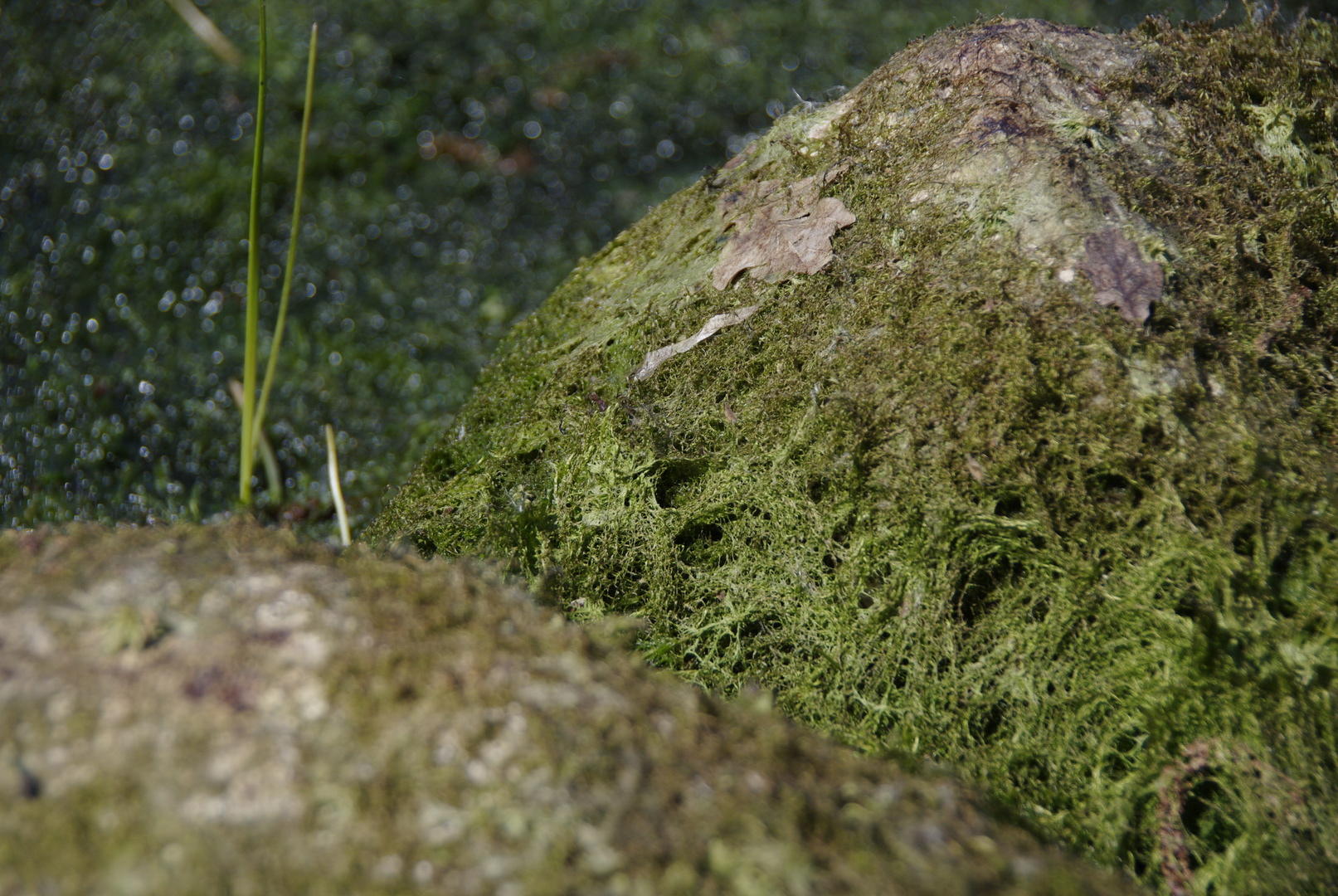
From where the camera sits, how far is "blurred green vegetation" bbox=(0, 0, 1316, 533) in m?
2.93

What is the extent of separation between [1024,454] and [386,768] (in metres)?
1.04

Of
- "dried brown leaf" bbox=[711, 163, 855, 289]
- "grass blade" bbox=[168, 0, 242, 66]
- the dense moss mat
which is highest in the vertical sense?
"grass blade" bbox=[168, 0, 242, 66]

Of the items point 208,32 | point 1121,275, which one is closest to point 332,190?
point 208,32

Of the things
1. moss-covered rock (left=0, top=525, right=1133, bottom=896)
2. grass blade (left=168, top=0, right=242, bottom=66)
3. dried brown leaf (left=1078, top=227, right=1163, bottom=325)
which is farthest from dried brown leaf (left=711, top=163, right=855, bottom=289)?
grass blade (left=168, top=0, right=242, bottom=66)

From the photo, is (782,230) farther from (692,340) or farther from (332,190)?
(332,190)

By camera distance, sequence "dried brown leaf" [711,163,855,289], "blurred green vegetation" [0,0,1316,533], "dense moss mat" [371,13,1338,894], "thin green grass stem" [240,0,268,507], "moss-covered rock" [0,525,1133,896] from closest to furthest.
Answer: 1. "moss-covered rock" [0,525,1133,896]
2. "dense moss mat" [371,13,1338,894]
3. "dried brown leaf" [711,163,855,289]
4. "thin green grass stem" [240,0,268,507]
5. "blurred green vegetation" [0,0,1316,533]

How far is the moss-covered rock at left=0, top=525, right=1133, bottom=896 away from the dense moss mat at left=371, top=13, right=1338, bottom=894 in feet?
1.28

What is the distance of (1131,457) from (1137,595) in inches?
8.4

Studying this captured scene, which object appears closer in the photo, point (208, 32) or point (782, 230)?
point (782, 230)

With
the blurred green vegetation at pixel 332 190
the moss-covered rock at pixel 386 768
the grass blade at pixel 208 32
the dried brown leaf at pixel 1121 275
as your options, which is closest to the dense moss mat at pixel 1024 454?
the dried brown leaf at pixel 1121 275

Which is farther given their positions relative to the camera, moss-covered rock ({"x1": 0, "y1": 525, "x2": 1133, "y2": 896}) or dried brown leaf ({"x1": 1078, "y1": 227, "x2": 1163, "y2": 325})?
dried brown leaf ({"x1": 1078, "y1": 227, "x2": 1163, "y2": 325})

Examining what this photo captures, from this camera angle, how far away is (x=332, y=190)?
11.9 ft

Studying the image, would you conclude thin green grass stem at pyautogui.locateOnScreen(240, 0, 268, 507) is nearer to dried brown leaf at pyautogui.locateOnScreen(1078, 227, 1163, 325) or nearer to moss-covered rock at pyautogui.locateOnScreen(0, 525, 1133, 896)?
moss-covered rock at pyautogui.locateOnScreen(0, 525, 1133, 896)

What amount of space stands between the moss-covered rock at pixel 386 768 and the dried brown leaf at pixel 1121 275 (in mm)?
856
